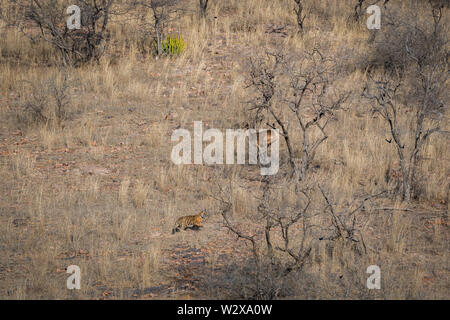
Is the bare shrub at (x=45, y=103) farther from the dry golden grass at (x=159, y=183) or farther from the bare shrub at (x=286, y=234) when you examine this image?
the bare shrub at (x=286, y=234)

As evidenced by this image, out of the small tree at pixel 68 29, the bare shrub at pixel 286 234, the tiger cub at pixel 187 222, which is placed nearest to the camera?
the bare shrub at pixel 286 234

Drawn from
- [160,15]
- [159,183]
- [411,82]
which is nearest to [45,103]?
[159,183]

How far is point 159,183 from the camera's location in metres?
7.59

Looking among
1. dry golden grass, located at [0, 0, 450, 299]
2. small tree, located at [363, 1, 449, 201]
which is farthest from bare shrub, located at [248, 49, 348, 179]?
Answer: small tree, located at [363, 1, 449, 201]

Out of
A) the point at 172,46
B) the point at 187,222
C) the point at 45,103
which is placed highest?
the point at 172,46

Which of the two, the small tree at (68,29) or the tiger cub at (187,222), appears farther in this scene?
the small tree at (68,29)

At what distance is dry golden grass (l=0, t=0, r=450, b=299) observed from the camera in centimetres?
545

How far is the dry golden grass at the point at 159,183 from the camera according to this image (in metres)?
5.45

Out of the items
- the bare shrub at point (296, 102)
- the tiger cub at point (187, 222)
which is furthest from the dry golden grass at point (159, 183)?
the bare shrub at point (296, 102)

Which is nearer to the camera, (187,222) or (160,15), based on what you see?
(187,222)

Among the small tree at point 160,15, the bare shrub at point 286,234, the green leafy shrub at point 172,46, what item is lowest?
the bare shrub at point 286,234

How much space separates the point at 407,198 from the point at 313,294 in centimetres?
259

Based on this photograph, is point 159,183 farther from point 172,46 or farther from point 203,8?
point 203,8

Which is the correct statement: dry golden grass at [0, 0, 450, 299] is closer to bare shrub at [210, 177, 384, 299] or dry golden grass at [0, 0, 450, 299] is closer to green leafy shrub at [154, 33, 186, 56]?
bare shrub at [210, 177, 384, 299]
